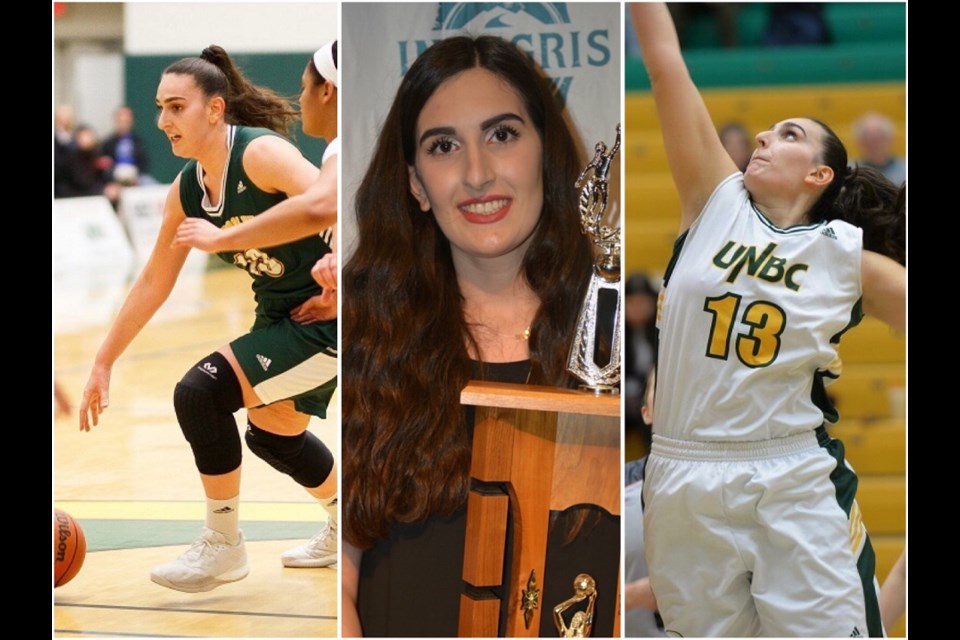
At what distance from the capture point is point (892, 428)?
144 inches

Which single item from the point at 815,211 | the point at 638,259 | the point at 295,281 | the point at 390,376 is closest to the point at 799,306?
the point at 815,211

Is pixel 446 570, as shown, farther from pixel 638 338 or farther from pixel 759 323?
pixel 759 323

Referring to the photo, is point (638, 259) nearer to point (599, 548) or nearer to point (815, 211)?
point (815, 211)

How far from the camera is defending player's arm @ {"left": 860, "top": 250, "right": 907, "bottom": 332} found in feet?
10.9

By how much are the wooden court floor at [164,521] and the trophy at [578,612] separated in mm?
647

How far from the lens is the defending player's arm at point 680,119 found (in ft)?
10.9

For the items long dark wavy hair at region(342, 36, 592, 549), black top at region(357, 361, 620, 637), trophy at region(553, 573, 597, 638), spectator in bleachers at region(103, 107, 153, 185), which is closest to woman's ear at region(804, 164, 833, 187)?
long dark wavy hair at region(342, 36, 592, 549)

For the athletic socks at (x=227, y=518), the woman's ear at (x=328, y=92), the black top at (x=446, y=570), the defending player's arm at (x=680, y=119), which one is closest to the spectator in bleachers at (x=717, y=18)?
the defending player's arm at (x=680, y=119)

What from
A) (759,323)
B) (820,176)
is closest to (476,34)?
(820,176)

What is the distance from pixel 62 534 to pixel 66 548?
43mm

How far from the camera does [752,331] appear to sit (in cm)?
326

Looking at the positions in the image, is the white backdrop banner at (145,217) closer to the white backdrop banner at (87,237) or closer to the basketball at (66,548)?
the white backdrop banner at (87,237)

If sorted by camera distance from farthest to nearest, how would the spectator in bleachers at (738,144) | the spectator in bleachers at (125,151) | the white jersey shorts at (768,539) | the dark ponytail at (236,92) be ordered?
the spectator in bleachers at (125,151) < the dark ponytail at (236,92) < the spectator in bleachers at (738,144) < the white jersey shorts at (768,539)
